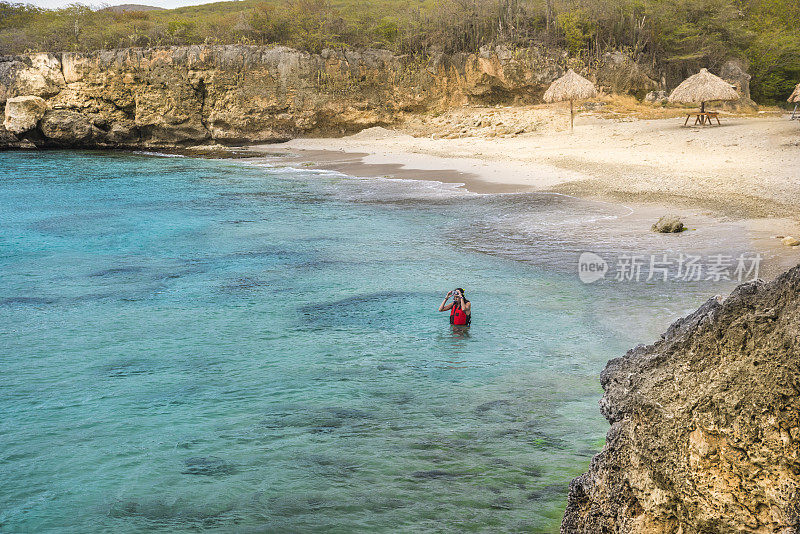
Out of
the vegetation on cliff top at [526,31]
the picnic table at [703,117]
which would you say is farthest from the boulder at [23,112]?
the picnic table at [703,117]

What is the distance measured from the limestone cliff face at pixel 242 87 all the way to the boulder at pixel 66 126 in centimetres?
6

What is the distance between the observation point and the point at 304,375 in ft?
23.7

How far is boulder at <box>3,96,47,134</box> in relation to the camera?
35.7 m

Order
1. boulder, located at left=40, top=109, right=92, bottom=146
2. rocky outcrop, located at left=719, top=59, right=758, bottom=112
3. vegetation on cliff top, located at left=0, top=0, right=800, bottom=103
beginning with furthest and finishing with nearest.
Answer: boulder, located at left=40, top=109, right=92, bottom=146 → vegetation on cliff top, located at left=0, top=0, right=800, bottom=103 → rocky outcrop, located at left=719, top=59, right=758, bottom=112

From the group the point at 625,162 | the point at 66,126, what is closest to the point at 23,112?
the point at 66,126

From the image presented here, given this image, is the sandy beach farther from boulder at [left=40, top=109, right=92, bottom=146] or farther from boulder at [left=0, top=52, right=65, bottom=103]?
boulder at [left=0, top=52, right=65, bottom=103]

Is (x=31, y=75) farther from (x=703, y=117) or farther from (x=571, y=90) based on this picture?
(x=703, y=117)

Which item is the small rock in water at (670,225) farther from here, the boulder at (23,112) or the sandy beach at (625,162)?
the boulder at (23,112)

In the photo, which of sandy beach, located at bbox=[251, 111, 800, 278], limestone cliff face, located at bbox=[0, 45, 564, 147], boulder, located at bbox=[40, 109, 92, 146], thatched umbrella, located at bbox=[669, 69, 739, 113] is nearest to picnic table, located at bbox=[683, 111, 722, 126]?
thatched umbrella, located at bbox=[669, 69, 739, 113]

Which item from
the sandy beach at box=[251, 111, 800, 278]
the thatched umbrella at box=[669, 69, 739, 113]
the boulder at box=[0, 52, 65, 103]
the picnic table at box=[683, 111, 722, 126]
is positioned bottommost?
the sandy beach at box=[251, 111, 800, 278]

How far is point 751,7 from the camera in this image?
127 feet

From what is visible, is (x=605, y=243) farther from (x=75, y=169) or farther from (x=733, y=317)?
(x=75, y=169)

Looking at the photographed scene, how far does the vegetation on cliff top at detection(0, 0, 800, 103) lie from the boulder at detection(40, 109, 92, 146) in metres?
4.12

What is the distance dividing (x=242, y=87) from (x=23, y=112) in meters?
12.5
